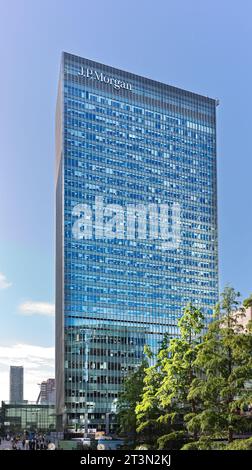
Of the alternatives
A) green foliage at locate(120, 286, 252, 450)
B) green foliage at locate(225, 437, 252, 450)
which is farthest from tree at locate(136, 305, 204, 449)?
green foliage at locate(225, 437, 252, 450)

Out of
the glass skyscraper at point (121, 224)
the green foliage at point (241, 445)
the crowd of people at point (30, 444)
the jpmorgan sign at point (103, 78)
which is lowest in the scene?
the crowd of people at point (30, 444)

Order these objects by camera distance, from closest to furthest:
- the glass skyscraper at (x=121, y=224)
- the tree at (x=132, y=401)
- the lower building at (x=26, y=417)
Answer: the tree at (x=132, y=401) → the lower building at (x=26, y=417) → the glass skyscraper at (x=121, y=224)

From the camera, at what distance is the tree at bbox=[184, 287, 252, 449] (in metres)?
7.74

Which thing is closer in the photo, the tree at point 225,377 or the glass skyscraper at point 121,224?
Result: the tree at point 225,377

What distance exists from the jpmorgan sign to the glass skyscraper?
10 cm

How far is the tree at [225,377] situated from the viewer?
25.4ft

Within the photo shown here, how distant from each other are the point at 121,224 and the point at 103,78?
490 inches

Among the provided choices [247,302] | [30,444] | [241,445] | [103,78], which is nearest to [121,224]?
[103,78]

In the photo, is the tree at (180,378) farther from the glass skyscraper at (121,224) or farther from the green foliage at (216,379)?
the glass skyscraper at (121,224)

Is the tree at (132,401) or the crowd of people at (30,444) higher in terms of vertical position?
the tree at (132,401)

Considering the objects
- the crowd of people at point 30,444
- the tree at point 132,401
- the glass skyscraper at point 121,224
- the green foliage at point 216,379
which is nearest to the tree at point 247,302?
the green foliage at point 216,379

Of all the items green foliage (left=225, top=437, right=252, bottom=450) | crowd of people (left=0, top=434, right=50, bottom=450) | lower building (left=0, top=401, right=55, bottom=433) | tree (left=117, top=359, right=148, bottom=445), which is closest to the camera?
green foliage (left=225, top=437, right=252, bottom=450)

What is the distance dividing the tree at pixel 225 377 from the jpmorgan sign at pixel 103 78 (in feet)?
148

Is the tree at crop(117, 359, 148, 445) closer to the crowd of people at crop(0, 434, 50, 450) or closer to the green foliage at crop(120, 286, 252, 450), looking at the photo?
the crowd of people at crop(0, 434, 50, 450)
